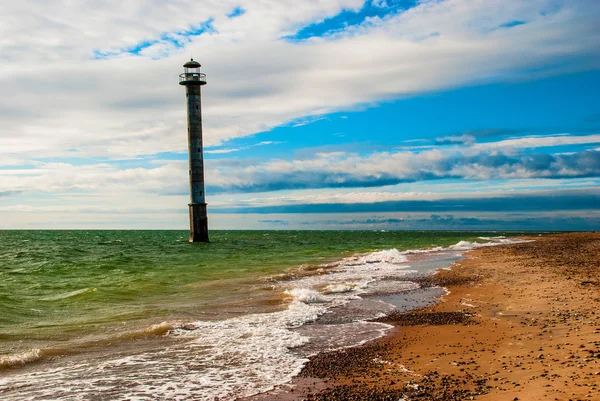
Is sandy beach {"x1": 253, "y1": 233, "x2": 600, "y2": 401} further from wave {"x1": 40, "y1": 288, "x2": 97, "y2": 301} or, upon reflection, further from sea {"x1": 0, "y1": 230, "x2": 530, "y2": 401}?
wave {"x1": 40, "y1": 288, "x2": 97, "y2": 301}

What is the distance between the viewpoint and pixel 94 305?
16.5m

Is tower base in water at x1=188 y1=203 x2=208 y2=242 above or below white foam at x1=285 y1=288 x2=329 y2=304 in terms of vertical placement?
above

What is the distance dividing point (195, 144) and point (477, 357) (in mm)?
42183

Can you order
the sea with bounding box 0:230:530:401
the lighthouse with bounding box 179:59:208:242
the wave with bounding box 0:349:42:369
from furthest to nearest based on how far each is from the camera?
the lighthouse with bounding box 179:59:208:242, the wave with bounding box 0:349:42:369, the sea with bounding box 0:230:530:401

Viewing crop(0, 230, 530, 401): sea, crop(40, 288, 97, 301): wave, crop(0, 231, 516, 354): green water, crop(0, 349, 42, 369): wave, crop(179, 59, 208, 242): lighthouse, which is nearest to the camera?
crop(0, 230, 530, 401): sea

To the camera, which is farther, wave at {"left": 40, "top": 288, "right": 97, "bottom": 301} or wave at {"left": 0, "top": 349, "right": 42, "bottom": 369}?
wave at {"left": 40, "top": 288, "right": 97, "bottom": 301}

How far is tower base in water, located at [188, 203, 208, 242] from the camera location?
47969mm

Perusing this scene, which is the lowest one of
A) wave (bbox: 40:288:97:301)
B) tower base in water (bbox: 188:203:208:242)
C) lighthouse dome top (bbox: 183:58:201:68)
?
wave (bbox: 40:288:97:301)

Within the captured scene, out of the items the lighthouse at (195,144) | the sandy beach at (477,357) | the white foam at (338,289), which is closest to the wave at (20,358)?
the sandy beach at (477,357)

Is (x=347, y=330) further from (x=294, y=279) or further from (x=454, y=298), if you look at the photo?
(x=294, y=279)

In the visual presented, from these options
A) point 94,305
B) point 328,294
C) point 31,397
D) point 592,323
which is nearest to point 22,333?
point 94,305

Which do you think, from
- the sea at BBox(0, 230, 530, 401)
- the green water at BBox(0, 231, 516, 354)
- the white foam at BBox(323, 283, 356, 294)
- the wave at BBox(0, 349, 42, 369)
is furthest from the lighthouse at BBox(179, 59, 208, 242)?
the wave at BBox(0, 349, 42, 369)

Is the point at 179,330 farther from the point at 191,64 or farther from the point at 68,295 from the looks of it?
the point at 191,64

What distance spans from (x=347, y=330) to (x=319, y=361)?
2760 millimetres
